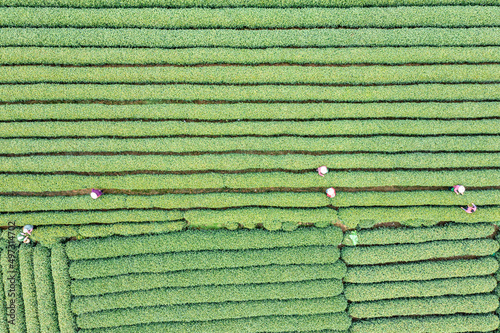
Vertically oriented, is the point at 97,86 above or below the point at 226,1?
below

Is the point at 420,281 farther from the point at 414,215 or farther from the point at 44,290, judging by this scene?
the point at 44,290

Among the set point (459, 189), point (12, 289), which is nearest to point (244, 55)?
point (459, 189)

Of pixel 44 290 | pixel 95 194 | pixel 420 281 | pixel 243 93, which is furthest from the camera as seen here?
pixel 420 281

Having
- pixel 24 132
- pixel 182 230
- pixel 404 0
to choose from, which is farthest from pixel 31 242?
pixel 404 0

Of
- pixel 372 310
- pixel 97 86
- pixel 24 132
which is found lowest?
pixel 372 310

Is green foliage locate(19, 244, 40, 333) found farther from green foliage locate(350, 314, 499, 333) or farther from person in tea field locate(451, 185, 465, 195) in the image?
person in tea field locate(451, 185, 465, 195)

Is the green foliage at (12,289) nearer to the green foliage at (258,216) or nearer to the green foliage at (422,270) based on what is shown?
the green foliage at (258,216)

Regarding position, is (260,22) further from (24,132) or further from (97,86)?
(24,132)
